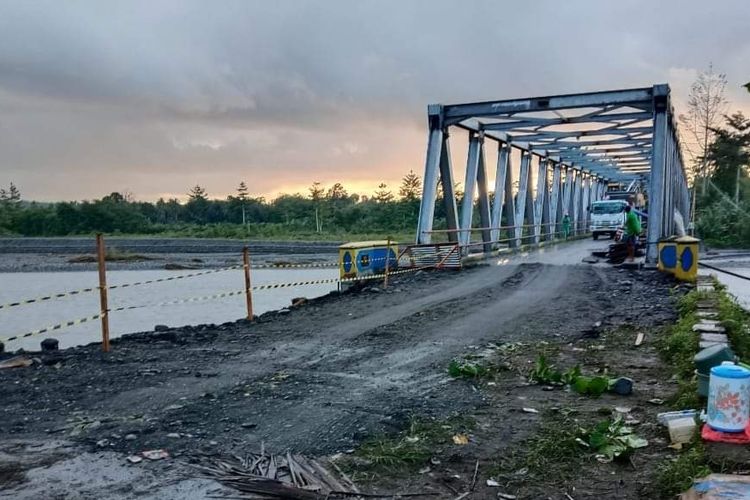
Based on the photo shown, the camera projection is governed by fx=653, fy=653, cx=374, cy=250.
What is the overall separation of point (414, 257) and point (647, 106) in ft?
23.7

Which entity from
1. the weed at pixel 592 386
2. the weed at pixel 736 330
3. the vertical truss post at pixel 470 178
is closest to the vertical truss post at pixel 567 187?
the vertical truss post at pixel 470 178

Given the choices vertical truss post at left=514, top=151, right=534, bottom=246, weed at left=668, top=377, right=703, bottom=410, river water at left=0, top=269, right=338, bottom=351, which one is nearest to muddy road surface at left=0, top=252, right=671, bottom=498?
weed at left=668, top=377, right=703, bottom=410

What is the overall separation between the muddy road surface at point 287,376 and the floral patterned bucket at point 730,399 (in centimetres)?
197

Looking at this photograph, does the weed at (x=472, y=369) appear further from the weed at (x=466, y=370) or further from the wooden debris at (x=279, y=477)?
the wooden debris at (x=279, y=477)

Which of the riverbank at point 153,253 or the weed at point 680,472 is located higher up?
A: the weed at point 680,472

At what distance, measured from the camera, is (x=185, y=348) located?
8.54m

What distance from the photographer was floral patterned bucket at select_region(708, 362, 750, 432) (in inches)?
159

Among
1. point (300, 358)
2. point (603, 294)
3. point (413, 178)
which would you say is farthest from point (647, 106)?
point (413, 178)

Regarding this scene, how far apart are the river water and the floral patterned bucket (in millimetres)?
7069

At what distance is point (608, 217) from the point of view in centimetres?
3281

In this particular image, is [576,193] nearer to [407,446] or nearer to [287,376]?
[287,376]

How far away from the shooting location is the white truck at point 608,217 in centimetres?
3247

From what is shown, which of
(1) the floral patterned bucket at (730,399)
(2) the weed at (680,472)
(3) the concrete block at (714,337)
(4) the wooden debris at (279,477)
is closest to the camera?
(2) the weed at (680,472)

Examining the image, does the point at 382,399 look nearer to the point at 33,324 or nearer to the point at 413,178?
the point at 33,324
